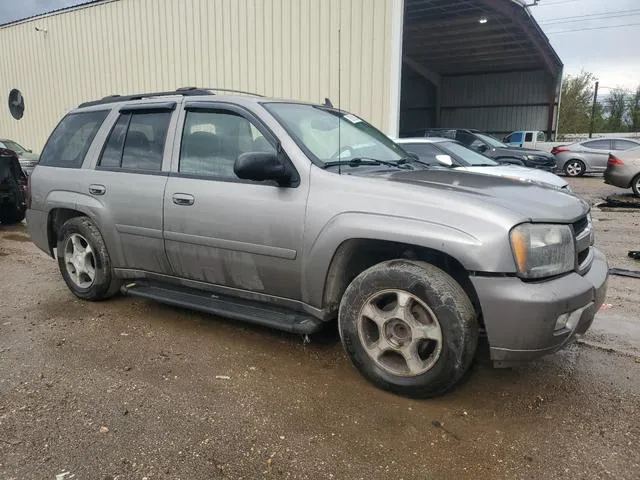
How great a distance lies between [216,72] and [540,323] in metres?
11.9

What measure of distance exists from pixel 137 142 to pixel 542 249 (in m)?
3.11

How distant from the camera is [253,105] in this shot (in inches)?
140

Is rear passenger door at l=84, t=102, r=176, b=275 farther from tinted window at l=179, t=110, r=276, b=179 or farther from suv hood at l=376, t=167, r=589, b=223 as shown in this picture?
suv hood at l=376, t=167, r=589, b=223

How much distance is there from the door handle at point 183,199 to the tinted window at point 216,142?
0.61 ft

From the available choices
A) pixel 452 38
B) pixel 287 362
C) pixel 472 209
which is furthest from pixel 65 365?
pixel 452 38

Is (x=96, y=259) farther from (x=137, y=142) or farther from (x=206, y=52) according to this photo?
(x=206, y=52)

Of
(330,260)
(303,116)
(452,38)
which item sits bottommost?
(330,260)

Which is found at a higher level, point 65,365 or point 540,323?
point 540,323

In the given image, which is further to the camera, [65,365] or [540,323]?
[65,365]

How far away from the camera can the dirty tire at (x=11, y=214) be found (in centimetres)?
883

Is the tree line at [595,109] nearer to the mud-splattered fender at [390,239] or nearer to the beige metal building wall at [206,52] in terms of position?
the beige metal building wall at [206,52]

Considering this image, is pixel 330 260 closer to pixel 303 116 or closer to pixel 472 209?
pixel 472 209

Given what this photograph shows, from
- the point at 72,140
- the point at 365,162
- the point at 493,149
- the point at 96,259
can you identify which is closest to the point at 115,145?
the point at 72,140

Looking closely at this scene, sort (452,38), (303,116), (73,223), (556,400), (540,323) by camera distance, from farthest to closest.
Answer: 1. (452,38)
2. (73,223)
3. (303,116)
4. (556,400)
5. (540,323)
